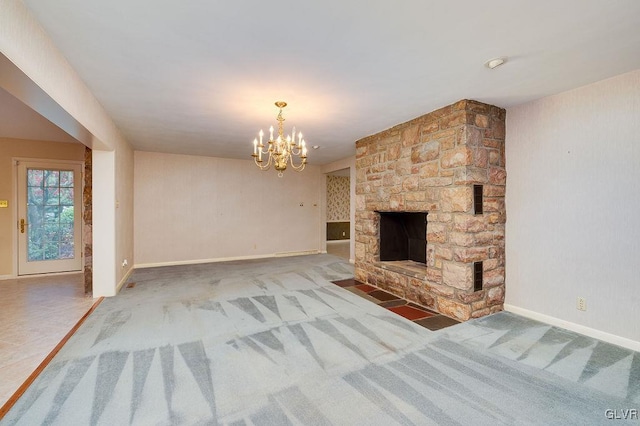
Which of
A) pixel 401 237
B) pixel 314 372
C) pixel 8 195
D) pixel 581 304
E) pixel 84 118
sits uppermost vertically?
pixel 84 118

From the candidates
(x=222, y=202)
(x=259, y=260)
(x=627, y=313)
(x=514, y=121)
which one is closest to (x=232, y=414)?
(x=627, y=313)

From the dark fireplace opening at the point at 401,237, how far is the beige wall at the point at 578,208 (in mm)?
1287

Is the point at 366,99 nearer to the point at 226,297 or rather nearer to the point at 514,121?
the point at 514,121

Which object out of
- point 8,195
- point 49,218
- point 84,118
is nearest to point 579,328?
point 84,118

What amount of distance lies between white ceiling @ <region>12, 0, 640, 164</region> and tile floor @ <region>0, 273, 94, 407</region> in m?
2.45

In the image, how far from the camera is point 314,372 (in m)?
2.07

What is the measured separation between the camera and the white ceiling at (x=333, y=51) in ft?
5.50

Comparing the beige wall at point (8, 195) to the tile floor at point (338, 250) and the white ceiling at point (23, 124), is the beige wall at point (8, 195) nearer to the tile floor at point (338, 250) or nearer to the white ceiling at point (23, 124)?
the white ceiling at point (23, 124)

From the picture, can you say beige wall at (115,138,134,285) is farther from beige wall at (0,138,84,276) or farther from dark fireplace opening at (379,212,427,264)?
dark fireplace opening at (379,212,427,264)

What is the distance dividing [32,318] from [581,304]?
580 centimetres

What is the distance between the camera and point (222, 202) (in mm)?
6539

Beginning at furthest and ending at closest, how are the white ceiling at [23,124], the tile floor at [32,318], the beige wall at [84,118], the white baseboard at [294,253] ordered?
the white baseboard at [294,253] → the white ceiling at [23,124] → the tile floor at [32,318] → the beige wall at [84,118]

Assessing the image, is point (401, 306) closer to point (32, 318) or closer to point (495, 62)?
point (495, 62)

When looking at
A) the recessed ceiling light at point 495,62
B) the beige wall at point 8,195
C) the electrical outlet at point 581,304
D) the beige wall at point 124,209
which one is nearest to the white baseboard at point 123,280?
the beige wall at point 124,209
